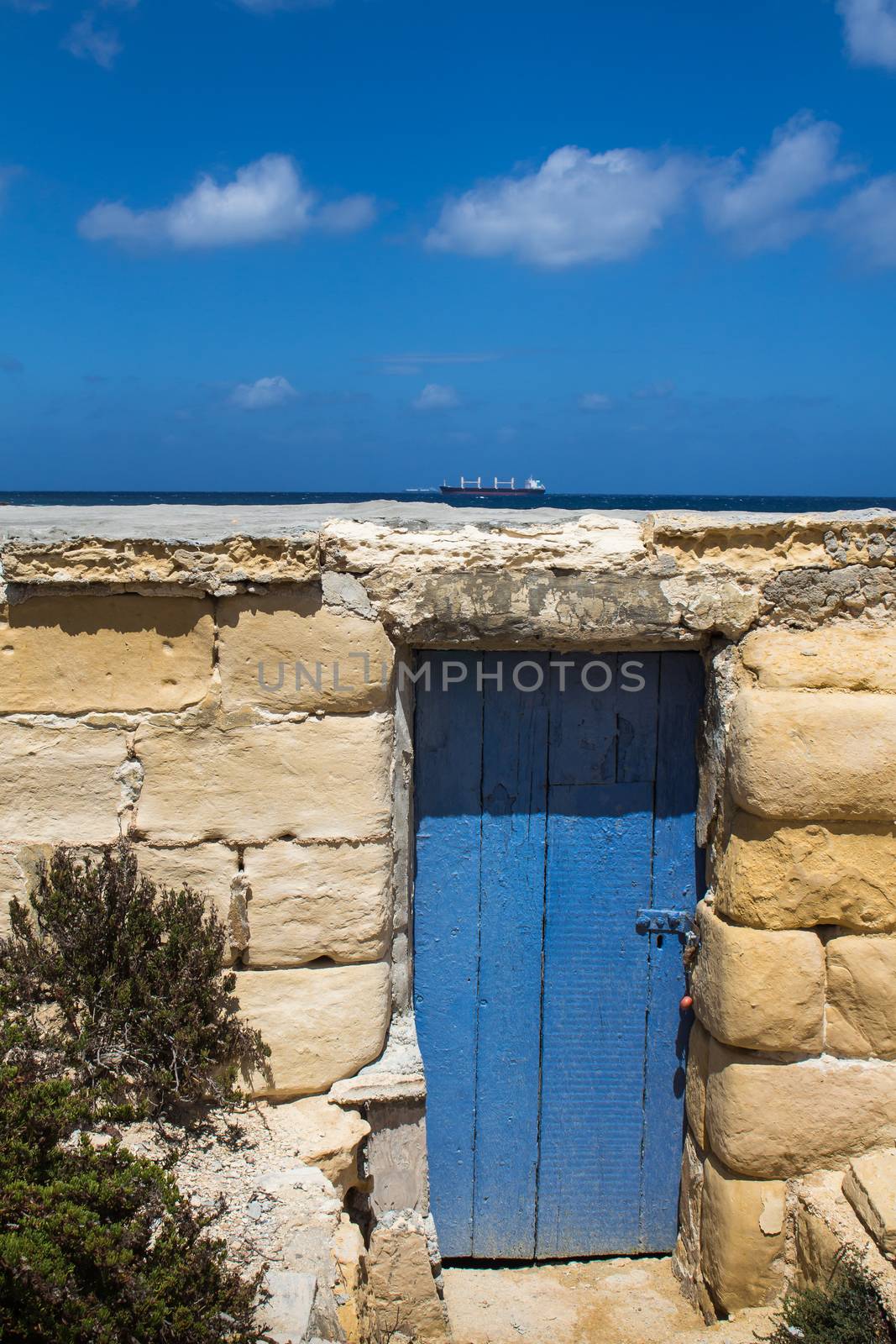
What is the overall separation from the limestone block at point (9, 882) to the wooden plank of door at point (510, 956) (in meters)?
1.30

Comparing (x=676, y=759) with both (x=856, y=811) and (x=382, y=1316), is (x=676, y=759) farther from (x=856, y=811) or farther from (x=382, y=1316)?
(x=382, y=1316)

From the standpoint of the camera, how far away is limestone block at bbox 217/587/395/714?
2584 millimetres

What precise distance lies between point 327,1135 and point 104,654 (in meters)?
1.40

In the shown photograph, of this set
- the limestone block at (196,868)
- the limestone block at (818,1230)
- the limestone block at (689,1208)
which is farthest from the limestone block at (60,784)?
the limestone block at (818,1230)

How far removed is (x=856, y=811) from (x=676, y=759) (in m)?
0.56

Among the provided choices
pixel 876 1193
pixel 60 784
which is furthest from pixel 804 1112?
pixel 60 784

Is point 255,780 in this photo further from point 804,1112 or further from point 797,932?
point 804,1112

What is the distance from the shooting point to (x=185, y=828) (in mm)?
2625

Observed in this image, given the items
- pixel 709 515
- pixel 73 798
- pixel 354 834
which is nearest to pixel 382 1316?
pixel 354 834

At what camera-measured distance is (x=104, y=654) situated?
2.59 meters

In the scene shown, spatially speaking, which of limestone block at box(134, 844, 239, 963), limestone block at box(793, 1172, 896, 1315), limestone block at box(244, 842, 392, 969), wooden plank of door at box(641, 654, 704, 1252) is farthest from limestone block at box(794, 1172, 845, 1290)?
limestone block at box(134, 844, 239, 963)

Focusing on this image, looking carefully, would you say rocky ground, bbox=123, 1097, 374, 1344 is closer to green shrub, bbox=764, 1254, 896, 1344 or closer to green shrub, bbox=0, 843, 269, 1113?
green shrub, bbox=0, 843, 269, 1113

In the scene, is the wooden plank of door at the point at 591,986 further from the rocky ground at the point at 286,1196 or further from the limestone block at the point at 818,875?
the rocky ground at the point at 286,1196

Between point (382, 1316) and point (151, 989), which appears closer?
point (151, 989)
